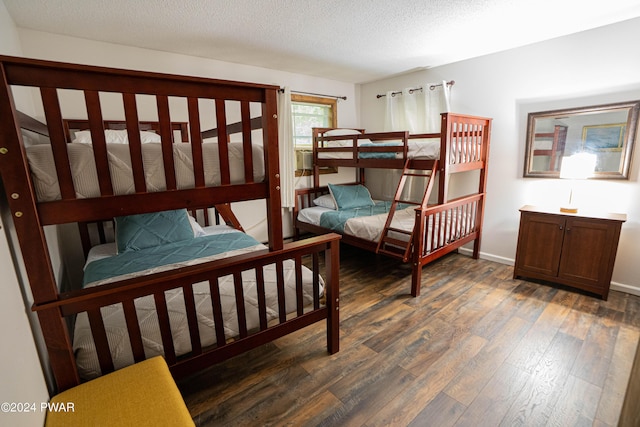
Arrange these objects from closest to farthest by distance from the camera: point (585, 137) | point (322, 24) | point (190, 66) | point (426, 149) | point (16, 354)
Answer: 1. point (16, 354)
2. point (322, 24)
3. point (585, 137)
4. point (426, 149)
5. point (190, 66)

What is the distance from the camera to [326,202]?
391 centimetres

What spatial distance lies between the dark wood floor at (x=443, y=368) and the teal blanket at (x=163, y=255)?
767 millimetres

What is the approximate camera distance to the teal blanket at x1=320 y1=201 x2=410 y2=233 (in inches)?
132

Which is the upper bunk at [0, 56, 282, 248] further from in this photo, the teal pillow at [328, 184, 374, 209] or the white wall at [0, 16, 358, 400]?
the teal pillow at [328, 184, 374, 209]

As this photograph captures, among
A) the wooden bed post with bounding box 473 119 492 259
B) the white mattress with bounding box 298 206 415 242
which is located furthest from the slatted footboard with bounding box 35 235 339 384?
the wooden bed post with bounding box 473 119 492 259

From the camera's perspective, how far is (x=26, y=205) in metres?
0.97

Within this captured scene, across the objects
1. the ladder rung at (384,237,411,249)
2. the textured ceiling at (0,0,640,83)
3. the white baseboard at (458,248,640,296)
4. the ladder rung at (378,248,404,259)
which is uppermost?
the textured ceiling at (0,0,640,83)

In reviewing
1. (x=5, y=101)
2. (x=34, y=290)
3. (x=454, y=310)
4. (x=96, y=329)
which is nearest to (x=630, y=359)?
(x=454, y=310)

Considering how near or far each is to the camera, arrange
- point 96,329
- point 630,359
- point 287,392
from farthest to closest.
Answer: point 630,359 < point 287,392 < point 96,329

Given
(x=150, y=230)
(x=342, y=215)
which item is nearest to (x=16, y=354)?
(x=150, y=230)

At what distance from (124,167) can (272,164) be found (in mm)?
592

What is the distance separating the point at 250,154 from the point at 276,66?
8.70ft

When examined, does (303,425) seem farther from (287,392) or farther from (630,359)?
(630,359)

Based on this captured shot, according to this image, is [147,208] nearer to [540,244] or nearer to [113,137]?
[113,137]
